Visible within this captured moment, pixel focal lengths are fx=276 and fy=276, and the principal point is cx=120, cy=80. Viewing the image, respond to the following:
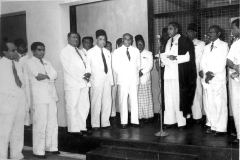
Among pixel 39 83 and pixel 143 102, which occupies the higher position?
pixel 39 83

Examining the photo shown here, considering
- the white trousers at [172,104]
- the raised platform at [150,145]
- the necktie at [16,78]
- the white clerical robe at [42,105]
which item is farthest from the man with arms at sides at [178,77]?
the necktie at [16,78]

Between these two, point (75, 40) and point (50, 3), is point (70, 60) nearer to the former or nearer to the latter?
point (75, 40)

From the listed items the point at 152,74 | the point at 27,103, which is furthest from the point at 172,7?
the point at 27,103

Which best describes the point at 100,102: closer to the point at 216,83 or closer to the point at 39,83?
the point at 39,83

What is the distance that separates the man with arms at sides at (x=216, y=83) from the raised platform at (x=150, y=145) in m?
0.23

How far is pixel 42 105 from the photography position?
14.6ft

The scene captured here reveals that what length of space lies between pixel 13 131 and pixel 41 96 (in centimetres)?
68

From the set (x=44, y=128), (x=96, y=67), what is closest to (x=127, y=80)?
(x=96, y=67)

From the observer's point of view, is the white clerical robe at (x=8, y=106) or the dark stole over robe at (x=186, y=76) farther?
the dark stole over robe at (x=186, y=76)

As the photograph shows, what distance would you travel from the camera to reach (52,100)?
4590 millimetres

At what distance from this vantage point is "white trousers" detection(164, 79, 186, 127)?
4793mm

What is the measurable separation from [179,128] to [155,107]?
1527mm

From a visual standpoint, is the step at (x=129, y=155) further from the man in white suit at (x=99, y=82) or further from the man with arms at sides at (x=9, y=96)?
the man with arms at sides at (x=9, y=96)

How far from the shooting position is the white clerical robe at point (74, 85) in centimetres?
481
